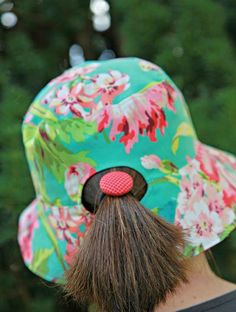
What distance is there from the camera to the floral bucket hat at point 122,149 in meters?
0.98

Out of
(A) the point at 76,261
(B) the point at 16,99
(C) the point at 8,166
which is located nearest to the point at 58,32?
(B) the point at 16,99

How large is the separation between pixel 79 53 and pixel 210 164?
2.60 ft

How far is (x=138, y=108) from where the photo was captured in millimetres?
979

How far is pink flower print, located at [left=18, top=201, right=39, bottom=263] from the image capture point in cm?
119

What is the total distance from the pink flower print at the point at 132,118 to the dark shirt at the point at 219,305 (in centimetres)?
25

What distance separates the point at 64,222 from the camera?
3.46 feet

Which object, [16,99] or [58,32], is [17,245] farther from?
[58,32]

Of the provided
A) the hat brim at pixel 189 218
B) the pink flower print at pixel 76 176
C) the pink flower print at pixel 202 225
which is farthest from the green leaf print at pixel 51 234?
the pink flower print at pixel 202 225

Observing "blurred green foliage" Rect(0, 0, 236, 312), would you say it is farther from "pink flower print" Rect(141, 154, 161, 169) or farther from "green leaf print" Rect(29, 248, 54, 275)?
"pink flower print" Rect(141, 154, 161, 169)

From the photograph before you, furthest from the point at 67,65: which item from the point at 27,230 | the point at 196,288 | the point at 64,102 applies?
the point at 196,288

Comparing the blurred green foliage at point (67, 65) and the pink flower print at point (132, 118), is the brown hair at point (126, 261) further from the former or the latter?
the blurred green foliage at point (67, 65)

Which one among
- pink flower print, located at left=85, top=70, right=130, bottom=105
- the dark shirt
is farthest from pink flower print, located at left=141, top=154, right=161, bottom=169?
the dark shirt

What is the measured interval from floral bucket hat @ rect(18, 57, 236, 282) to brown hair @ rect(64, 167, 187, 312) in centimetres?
12

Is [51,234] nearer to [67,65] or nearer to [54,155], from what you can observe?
[54,155]
